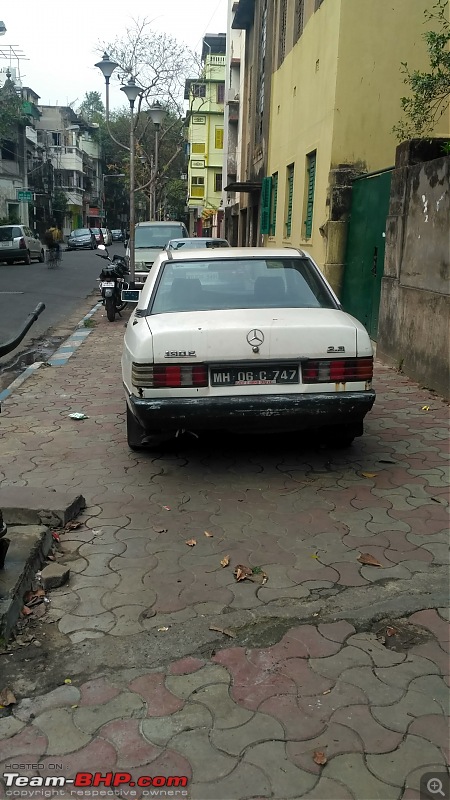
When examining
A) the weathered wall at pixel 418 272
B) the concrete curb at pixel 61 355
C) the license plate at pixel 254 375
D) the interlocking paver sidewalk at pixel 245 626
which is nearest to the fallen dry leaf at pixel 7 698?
the interlocking paver sidewalk at pixel 245 626

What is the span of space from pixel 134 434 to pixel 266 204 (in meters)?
14.7

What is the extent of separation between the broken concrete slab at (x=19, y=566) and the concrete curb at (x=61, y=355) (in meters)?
3.85

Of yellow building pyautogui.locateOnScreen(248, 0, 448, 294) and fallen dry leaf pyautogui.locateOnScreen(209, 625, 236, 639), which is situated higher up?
yellow building pyautogui.locateOnScreen(248, 0, 448, 294)

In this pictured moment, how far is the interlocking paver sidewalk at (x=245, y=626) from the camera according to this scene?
7.50 ft

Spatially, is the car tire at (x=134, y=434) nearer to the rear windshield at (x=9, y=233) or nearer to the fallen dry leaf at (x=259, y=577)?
the fallen dry leaf at (x=259, y=577)

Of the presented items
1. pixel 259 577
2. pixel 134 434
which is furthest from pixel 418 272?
pixel 259 577

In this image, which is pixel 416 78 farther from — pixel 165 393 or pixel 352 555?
pixel 352 555

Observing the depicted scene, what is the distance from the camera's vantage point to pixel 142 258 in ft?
60.3

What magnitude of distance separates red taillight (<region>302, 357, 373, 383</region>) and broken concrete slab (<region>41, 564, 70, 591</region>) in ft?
6.46

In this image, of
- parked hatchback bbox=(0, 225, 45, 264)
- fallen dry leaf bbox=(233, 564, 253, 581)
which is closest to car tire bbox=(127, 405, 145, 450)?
fallen dry leaf bbox=(233, 564, 253, 581)

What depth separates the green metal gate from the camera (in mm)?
9656

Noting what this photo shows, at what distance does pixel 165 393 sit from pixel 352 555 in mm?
1578

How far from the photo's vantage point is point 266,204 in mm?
18766

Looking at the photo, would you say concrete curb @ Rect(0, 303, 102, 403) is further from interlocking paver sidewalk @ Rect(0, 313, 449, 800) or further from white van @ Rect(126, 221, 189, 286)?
white van @ Rect(126, 221, 189, 286)
